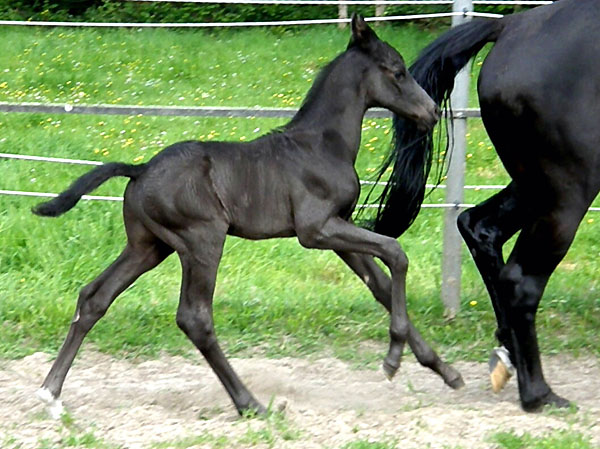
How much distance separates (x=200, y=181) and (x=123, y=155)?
13.4 ft

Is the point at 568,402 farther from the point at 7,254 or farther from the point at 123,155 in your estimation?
the point at 123,155

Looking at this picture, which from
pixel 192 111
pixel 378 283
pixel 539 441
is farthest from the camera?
pixel 192 111

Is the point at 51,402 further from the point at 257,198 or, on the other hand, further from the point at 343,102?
the point at 343,102

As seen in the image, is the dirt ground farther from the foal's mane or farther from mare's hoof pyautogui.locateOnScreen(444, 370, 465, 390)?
the foal's mane

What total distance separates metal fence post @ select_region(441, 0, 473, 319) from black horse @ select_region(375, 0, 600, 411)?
0.76 meters

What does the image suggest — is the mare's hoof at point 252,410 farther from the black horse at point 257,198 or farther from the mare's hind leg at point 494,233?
the mare's hind leg at point 494,233

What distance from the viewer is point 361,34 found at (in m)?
4.17

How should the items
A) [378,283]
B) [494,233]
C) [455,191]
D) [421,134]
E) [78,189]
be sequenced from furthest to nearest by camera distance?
[455,191], [494,233], [421,134], [378,283], [78,189]

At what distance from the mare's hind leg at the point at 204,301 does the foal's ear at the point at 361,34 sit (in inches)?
37.7

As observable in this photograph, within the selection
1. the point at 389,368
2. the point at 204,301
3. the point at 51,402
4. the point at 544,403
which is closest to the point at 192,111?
the point at 204,301

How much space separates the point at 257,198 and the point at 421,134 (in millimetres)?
942

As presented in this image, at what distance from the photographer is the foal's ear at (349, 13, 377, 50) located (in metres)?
4.12

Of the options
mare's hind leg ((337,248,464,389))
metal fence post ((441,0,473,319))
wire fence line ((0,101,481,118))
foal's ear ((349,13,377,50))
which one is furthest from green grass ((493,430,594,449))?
wire fence line ((0,101,481,118))

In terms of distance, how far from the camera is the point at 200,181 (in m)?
4.04
